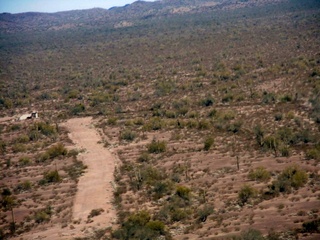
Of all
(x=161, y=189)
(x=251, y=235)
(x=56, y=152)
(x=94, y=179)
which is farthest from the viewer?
(x=56, y=152)

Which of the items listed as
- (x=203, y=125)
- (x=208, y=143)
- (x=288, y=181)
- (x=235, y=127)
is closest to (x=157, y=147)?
(x=208, y=143)

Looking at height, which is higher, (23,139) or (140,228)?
(23,139)

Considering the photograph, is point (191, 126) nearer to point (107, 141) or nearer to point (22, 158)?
point (107, 141)

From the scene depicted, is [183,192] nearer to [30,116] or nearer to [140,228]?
[140,228]

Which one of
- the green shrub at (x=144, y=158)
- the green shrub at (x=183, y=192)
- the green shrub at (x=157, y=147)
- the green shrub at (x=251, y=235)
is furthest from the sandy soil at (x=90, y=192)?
the green shrub at (x=251, y=235)

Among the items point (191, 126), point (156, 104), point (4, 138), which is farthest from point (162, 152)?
point (4, 138)

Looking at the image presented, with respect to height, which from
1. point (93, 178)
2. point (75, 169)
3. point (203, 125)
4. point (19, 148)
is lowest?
point (93, 178)

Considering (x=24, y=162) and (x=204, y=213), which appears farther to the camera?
(x=24, y=162)
